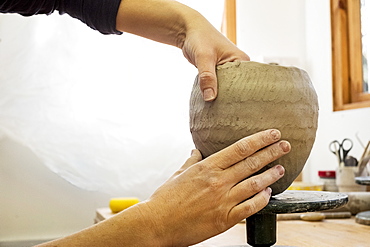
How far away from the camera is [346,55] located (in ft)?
7.89

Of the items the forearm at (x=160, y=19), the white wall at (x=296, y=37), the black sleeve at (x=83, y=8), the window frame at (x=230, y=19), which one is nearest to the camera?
the forearm at (x=160, y=19)

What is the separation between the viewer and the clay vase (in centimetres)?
92

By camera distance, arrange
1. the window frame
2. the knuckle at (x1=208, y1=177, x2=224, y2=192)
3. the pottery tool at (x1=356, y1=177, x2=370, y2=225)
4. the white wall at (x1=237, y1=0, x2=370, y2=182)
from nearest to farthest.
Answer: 1. the knuckle at (x1=208, y1=177, x2=224, y2=192)
2. the pottery tool at (x1=356, y1=177, x2=370, y2=225)
3. the white wall at (x1=237, y1=0, x2=370, y2=182)
4. the window frame

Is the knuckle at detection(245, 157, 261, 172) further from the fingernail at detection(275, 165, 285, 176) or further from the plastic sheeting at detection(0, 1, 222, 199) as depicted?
the plastic sheeting at detection(0, 1, 222, 199)

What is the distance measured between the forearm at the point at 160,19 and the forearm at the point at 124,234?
448 mm

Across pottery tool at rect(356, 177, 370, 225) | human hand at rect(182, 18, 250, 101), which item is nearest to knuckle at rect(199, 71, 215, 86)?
human hand at rect(182, 18, 250, 101)

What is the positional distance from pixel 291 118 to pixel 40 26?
187 cm

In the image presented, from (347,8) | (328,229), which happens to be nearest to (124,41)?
(347,8)

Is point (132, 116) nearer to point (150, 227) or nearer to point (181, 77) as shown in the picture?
point (181, 77)

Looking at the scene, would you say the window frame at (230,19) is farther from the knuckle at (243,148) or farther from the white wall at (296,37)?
the knuckle at (243,148)

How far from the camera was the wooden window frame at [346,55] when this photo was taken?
2.37 metres

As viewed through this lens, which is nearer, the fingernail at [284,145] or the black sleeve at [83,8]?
the fingernail at [284,145]

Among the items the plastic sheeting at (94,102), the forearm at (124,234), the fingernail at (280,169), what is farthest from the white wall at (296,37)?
the forearm at (124,234)

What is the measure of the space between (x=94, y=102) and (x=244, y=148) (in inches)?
67.2
